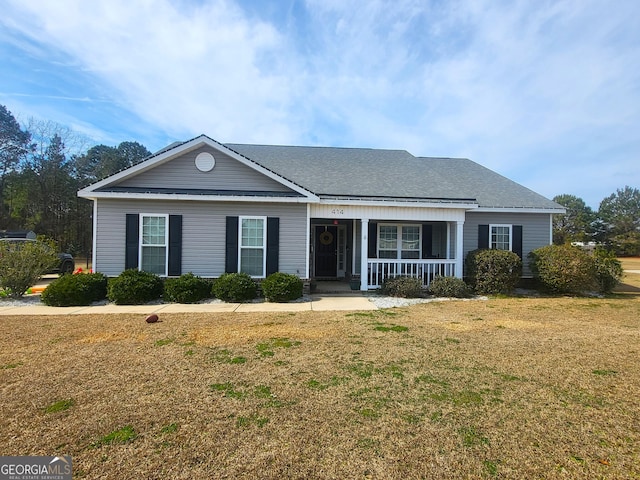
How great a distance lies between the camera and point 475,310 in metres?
8.88

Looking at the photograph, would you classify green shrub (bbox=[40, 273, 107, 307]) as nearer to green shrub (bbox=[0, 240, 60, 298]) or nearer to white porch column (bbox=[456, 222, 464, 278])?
green shrub (bbox=[0, 240, 60, 298])

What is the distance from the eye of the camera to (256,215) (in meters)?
10.8

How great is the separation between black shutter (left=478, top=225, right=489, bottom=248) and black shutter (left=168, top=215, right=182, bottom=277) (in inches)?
417

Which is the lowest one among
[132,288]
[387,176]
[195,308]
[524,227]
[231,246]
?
[195,308]

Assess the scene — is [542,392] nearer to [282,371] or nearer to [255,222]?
[282,371]

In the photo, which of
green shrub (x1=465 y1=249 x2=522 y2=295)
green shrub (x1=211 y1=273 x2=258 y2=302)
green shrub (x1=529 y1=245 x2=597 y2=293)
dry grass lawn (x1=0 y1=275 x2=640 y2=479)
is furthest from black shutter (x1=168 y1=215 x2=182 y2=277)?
green shrub (x1=529 y1=245 x2=597 y2=293)

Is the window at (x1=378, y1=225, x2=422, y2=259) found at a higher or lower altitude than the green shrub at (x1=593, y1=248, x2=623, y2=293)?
higher

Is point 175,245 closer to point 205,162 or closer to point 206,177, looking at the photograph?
point 206,177

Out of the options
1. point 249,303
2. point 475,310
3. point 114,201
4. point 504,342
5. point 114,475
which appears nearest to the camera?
point 114,475

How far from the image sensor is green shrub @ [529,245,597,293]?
11.1 meters

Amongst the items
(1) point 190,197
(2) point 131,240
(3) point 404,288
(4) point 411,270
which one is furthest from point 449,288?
(2) point 131,240

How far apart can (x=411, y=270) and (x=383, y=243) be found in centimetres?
209

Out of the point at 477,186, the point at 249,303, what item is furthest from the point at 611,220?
the point at 249,303

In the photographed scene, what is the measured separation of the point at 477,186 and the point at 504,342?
33.6 feet
